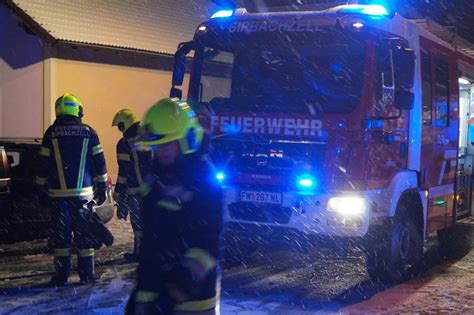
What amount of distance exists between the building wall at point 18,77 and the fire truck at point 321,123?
7.07 metres

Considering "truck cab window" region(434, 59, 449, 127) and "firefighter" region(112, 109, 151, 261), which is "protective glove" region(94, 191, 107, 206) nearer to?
"firefighter" region(112, 109, 151, 261)

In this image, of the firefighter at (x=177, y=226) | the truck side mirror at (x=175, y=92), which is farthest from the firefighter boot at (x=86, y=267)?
the firefighter at (x=177, y=226)

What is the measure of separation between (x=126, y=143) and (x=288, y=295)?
2643mm

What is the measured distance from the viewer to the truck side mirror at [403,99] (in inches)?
257

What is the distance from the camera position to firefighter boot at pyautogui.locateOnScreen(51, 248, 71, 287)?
6.51 meters

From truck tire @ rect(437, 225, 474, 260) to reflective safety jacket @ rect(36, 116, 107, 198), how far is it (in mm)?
5222

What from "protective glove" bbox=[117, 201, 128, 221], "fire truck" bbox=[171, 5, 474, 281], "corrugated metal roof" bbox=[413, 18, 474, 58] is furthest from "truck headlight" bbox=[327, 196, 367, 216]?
"corrugated metal roof" bbox=[413, 18, 474, 58]

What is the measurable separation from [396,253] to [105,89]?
31.0ft

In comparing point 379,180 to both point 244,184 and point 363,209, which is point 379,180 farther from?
point 244,184

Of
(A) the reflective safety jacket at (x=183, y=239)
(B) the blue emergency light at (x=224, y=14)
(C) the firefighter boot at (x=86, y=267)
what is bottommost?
(C) the firefighter boot at (x=86, y=267)

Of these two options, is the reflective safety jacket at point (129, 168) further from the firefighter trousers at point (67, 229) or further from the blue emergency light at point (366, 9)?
the blue emergency light at point (366, 9)

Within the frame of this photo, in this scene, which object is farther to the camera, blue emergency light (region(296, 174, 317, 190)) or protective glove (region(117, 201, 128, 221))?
protective glove (region(117, 201, 128, 221))

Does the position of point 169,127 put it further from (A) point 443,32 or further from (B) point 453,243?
(B) point 453,243

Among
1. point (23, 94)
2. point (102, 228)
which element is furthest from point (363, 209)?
point (23, 94)
